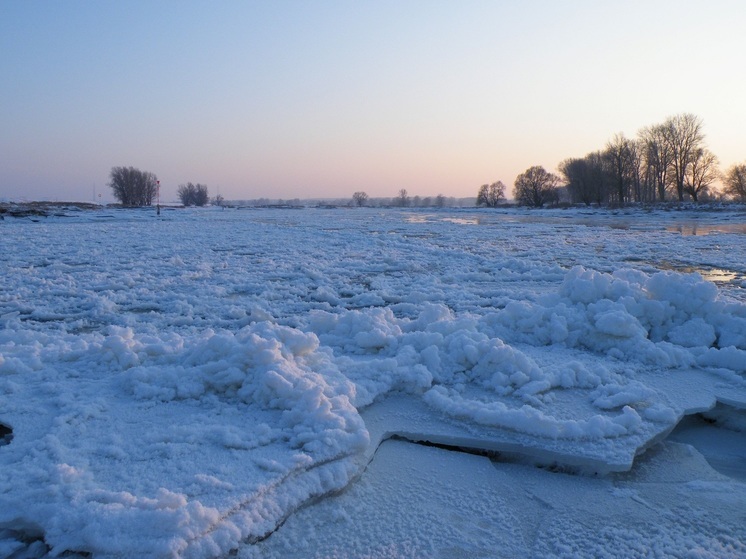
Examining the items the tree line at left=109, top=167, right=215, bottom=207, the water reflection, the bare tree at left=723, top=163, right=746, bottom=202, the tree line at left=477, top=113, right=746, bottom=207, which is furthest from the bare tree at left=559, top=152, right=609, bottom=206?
the tree line at left=109, top=167, right=215, bottom=207

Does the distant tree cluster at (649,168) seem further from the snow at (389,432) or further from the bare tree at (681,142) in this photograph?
the snow at (389,432)

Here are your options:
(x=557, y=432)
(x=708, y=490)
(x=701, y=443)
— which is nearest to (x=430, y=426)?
(x=557, y=432)

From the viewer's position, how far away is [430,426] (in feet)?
9.11

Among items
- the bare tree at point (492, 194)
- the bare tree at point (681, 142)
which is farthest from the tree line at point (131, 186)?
the bare tree at point (681, 142)

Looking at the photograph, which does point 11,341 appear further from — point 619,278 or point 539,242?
point 539,242

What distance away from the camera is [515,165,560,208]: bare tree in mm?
65125

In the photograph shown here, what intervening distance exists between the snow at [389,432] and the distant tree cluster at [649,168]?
169ft

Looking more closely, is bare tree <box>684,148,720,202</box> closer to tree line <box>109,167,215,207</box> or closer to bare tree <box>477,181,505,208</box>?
bare tree <box>477,181,505,208</box>

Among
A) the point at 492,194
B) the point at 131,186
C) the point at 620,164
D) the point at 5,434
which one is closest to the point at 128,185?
the point at 131,186

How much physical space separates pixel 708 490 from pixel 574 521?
701mm

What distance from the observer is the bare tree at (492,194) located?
7519cm

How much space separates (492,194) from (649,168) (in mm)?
22852

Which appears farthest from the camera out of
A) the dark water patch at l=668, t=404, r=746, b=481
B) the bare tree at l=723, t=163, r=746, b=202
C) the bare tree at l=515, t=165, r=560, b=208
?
the bare tree at l=515, t=165, r=560, b=208

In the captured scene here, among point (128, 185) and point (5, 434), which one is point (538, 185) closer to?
point (128, 185)
